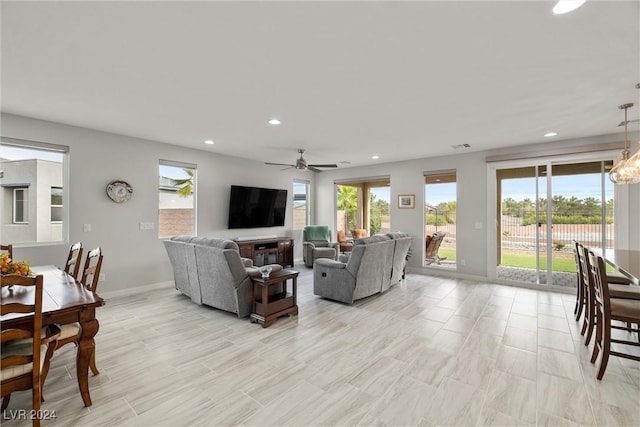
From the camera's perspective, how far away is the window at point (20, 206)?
3.83 m

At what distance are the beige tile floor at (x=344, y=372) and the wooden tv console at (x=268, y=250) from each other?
2.16 metres

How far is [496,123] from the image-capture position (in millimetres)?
3957

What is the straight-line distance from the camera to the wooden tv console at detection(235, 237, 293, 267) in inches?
237

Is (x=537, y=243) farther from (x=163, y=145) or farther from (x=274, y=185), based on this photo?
(x=163, y=145)

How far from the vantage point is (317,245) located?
7.26 metres

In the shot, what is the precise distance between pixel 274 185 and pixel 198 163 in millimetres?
2056

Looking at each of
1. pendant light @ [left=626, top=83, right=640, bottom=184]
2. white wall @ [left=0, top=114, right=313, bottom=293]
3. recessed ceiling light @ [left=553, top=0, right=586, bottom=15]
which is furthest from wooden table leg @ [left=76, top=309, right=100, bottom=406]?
pendant light @ [left=626, top=83, right=640, bottom=184]

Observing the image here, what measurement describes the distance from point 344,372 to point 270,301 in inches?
59.5

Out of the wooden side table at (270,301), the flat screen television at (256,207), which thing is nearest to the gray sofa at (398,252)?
the wooden side table at (270,301)

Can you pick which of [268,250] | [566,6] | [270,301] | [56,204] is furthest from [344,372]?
[56,204]

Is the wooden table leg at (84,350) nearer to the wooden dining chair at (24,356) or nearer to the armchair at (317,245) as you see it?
the wooden dining chair at (24,356)

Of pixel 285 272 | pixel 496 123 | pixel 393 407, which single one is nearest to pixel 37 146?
pixel 285 272

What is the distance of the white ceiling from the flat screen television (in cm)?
230

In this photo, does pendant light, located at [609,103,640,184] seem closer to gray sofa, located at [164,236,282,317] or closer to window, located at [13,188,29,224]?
gray sofa, located at [164,236,282,317]
